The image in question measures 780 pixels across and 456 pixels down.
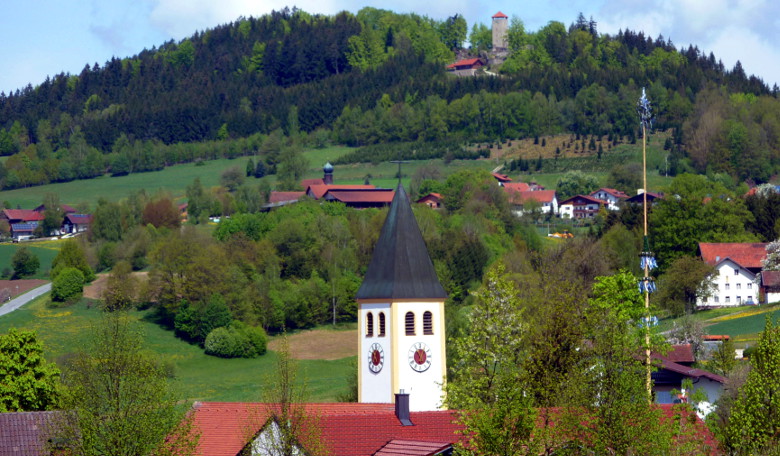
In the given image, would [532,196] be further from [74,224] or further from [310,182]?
[74,224]

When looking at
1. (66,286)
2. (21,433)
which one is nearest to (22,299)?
(66,286)

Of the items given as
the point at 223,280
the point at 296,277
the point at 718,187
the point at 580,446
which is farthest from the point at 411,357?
the point at 718,187

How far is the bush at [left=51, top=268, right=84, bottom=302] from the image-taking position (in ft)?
393

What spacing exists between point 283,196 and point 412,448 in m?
136

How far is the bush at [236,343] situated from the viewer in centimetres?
10419

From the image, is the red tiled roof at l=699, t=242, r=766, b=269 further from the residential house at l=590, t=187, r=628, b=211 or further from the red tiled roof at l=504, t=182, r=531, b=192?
the red tiled roof at l=504, t=182, r=531, b=192

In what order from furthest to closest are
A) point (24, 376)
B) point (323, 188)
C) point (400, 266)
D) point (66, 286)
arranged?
point (323, 188) < point (66, 286) < point (24, 376) < point (400, 266)

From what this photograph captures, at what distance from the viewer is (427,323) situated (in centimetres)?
5272

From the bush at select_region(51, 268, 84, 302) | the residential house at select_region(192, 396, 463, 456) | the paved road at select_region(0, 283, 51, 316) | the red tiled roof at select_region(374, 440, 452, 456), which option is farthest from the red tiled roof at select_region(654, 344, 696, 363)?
the paved road at select_region(0, 283, 51, 316)

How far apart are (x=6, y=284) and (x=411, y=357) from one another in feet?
287

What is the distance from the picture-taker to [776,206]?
139 meters

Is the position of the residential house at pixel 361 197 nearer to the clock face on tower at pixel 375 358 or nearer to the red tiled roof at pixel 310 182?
the red tiled roof at pixel 310 182

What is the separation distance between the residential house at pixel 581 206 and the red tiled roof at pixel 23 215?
209 ft

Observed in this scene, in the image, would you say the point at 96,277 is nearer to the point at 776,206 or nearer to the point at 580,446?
the point at 776,206
